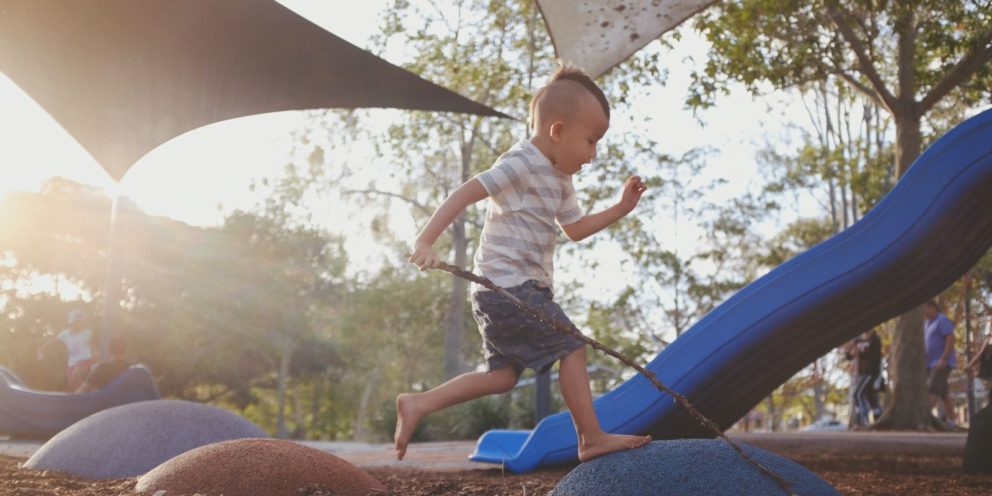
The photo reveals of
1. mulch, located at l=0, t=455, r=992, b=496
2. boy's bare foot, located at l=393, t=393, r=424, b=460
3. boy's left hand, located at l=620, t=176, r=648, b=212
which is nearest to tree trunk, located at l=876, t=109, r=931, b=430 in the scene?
mulch, located at l=0, t=455, r=992, b=496

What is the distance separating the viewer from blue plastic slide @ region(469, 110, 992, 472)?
5102 millimetres

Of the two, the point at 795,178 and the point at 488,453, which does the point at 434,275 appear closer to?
the point at 795,178

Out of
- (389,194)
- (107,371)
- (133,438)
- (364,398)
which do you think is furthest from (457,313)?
(364,398)

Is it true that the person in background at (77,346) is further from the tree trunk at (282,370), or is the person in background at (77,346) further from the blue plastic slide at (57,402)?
the tree trunk at (282,370)

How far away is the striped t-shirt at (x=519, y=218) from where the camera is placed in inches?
130

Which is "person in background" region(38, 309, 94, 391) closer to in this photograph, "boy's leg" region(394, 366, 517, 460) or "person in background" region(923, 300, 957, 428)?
"boy's leg" region(394, 366, 517, 460)

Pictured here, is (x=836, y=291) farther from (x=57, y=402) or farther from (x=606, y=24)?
(x=57, y=402)

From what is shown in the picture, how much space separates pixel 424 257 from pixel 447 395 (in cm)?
69

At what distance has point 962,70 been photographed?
39.3ft

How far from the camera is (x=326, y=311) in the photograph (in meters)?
37.9

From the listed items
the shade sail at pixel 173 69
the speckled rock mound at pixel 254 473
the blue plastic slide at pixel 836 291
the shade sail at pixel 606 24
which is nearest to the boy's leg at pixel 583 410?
the speckled rock mound at pixel 254 473

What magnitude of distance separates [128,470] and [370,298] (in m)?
31.8

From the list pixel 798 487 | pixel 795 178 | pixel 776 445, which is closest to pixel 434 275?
pixel 795 178

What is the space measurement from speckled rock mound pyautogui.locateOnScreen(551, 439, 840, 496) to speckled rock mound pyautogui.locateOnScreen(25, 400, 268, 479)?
2985 mm
